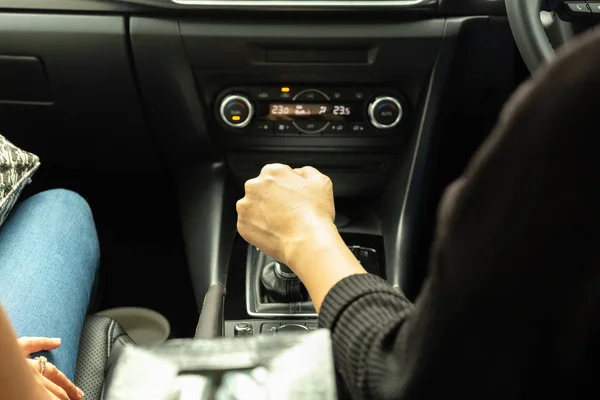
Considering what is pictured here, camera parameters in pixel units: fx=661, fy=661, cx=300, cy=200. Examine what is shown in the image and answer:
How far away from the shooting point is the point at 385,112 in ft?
3.53

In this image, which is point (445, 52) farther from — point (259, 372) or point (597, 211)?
point (597, 211)

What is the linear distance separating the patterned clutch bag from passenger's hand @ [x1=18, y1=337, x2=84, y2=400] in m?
0.23

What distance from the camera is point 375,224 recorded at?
1.15m

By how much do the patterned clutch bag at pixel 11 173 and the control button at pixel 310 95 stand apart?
420 millimetres

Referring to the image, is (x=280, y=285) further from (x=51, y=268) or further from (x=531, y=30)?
(x=531, y=30)

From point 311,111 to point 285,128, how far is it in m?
0.05

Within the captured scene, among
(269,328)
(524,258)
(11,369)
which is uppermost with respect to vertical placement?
(524,258)

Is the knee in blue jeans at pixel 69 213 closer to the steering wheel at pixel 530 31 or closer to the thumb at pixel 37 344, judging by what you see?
the thumb at pixel 37 344

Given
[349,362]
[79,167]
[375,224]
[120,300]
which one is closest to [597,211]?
[349,362]

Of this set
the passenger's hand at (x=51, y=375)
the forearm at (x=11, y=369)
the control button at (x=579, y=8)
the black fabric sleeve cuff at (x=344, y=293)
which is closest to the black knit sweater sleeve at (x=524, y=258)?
the black fabric sleeve cuff at (x=344, y=293)

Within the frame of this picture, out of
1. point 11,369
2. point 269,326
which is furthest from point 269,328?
point 11,369

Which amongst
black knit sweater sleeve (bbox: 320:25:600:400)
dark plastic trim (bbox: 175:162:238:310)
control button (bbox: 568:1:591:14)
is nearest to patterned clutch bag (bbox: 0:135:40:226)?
dark plastic trim (bbox: 175:162:238:310)

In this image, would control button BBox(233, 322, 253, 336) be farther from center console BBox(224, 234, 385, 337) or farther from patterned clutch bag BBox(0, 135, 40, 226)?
patterned clutch bag BBox(0, 135, 40, 226)

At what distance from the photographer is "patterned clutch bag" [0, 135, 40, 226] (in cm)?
88
